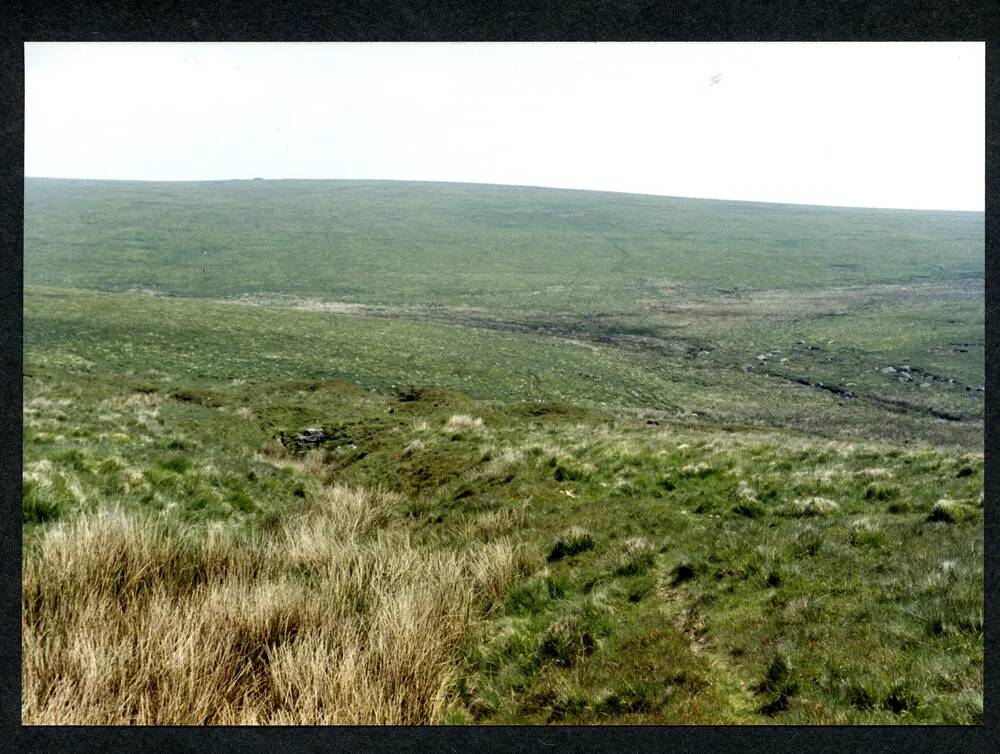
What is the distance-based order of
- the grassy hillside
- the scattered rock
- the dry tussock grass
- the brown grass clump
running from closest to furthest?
the dry tussock grass, the scattered rock, the brown grass clump, the grassy hillside

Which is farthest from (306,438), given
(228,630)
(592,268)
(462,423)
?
(592,268)

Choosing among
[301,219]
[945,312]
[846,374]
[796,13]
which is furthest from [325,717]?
[301,219]

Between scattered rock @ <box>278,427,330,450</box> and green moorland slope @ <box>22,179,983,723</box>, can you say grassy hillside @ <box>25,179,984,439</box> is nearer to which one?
green moorland slope @ <box>22,179,983,723</box>

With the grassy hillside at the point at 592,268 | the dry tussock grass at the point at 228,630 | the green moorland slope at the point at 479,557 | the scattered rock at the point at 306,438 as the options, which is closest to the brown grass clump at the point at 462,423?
the green moorland slope at the point at 479,557

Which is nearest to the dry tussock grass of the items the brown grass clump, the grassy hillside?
the brown grass clump

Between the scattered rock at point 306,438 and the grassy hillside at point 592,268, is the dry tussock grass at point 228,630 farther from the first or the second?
the grassy hillside at point 592,268

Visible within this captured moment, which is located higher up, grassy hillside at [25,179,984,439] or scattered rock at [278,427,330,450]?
grassy hillside at [25,179,984,439]

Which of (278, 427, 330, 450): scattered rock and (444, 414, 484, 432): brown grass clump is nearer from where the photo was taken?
(278, 427, 330, 450): scattered rock

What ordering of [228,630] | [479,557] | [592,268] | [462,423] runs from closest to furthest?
1. [228,630]
2. [479,557]
3. [462,423]
4. [592,268]

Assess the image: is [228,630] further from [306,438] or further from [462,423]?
[462,423]
